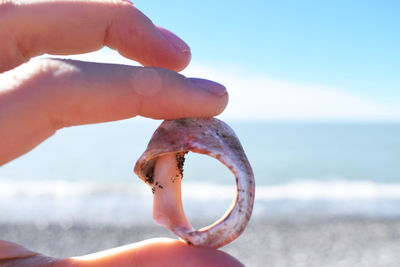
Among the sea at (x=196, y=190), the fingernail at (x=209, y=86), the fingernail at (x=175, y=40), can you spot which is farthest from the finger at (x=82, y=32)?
the sea at (x=196, y=190)

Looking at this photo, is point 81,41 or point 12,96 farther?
point 81,41

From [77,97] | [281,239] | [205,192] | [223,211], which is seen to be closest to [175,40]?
[77,97]

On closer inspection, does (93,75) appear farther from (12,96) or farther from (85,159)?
(85,159)

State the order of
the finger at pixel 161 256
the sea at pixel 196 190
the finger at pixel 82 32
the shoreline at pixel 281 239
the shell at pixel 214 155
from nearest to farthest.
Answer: the finger at pixel 161 256, the shell at pixel 214 155, the finger at pixel 82 32, the shoreline at pixel 281 239, the sea at pixel 196 190

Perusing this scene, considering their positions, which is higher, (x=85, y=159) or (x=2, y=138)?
(x=2, y=138)

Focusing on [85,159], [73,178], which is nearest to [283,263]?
[73,178]

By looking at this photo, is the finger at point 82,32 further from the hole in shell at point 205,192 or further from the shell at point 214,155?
the hole in shell at point 205,192

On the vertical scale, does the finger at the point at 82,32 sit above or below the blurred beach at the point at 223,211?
above
